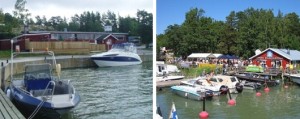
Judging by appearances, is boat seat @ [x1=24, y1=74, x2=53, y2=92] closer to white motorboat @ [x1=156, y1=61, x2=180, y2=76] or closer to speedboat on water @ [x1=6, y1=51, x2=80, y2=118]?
speedboat on water @ [x1=6, y1=51, x2=80, y2=118]

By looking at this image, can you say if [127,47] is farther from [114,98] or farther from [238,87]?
[238,87]

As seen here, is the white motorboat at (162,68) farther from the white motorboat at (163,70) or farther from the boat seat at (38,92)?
the boat seat at (38,92)

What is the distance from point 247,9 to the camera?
11.1 feet

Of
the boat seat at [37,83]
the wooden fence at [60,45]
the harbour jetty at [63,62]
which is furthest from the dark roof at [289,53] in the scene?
the wooden fence at [60,45]

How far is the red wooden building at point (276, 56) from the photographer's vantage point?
12.9 ft

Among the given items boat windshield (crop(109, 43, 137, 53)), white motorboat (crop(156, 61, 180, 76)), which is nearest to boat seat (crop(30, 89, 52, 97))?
white motorboat (crop(156, 61, 180, 76))

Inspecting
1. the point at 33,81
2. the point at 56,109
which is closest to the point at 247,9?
the point at 56,109

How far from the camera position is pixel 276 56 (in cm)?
444

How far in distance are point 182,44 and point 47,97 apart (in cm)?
198

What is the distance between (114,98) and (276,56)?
9.71 ft

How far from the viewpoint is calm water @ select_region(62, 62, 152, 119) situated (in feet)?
17.0

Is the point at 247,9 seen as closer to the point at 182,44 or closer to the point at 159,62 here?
the point at 182,44

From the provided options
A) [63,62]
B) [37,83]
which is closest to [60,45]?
[37,83]

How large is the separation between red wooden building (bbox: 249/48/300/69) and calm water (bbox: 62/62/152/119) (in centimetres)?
156
